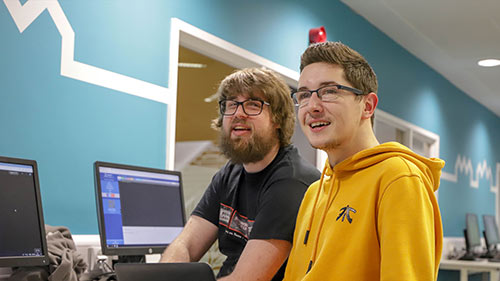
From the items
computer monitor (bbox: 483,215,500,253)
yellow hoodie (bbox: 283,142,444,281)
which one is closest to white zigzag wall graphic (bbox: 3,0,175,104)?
yellow hoodie (bbox: 283,142,444,281)

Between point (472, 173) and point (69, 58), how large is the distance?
17.9 ft

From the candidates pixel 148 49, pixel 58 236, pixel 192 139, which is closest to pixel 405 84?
pixel 192 139

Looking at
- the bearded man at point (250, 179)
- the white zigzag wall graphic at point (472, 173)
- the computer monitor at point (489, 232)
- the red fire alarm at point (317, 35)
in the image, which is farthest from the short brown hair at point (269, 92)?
the computer monitor at point (489, 232)

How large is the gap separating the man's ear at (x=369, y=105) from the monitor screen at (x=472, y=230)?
481 centimetres

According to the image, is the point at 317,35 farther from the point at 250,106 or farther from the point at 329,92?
the point at 329,92

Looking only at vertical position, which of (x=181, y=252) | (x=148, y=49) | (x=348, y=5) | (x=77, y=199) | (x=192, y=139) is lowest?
(x=181, y=252)

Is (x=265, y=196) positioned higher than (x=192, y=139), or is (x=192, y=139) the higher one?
(x=192, y=139)

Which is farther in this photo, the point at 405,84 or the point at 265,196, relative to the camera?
the point at 405,84

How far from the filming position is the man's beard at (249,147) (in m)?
1.91

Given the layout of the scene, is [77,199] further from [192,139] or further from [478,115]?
[478,115]

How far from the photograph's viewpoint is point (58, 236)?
5.78 feet

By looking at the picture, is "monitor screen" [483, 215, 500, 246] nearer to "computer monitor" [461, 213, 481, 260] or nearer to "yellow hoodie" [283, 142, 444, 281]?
"computer monitor" [461, 213, 481, 260]

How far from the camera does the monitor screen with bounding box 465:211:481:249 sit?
575 centimetres

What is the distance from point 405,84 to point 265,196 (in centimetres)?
350
